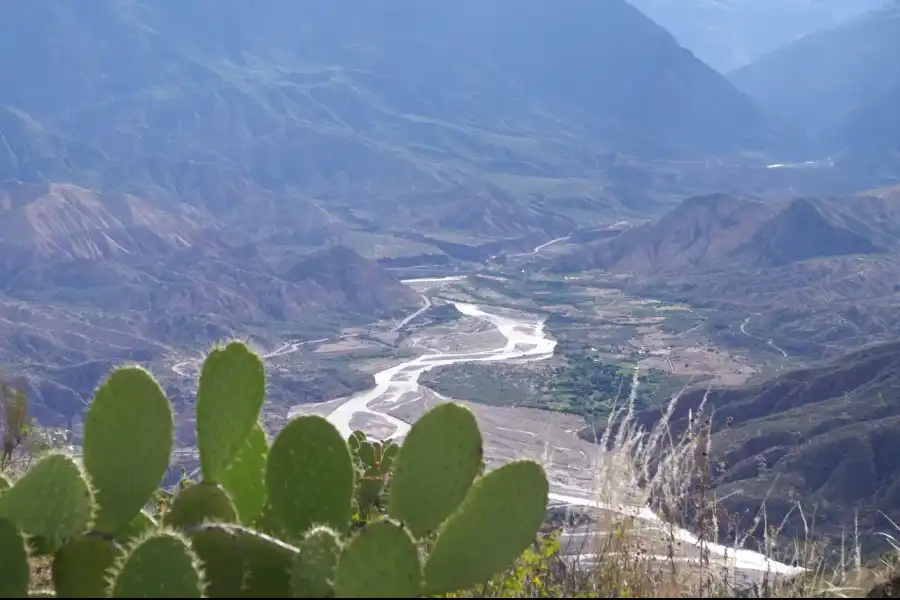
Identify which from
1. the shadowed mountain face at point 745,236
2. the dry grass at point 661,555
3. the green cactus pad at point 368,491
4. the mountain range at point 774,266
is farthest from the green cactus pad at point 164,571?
the shadowed mountain face at point 745,236

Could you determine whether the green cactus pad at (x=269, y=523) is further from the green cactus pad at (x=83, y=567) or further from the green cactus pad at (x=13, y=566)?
the green cactus pad at (x=13, y=566)

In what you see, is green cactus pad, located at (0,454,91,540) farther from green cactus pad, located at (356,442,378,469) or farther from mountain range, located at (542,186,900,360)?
mountain range, located at (542,186,900,360)

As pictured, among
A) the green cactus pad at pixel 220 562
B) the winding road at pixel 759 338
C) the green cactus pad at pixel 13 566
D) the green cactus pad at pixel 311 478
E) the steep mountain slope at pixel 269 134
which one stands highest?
the steep mountain slope at pixel 269 134

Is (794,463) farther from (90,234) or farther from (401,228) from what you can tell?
(401,228)

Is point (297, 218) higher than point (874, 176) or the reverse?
the reverse

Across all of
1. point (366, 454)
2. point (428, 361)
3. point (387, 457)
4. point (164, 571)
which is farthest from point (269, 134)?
point (164, 571)

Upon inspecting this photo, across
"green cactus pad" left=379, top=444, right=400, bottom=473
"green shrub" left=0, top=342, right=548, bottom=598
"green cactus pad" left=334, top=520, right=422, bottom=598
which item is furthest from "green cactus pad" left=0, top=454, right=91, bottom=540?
"green cactus pad" left=379, top=444, right=400, bottom=473

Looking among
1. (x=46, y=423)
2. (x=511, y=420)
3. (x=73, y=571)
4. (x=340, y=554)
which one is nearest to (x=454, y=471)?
(x=340, y=554)
